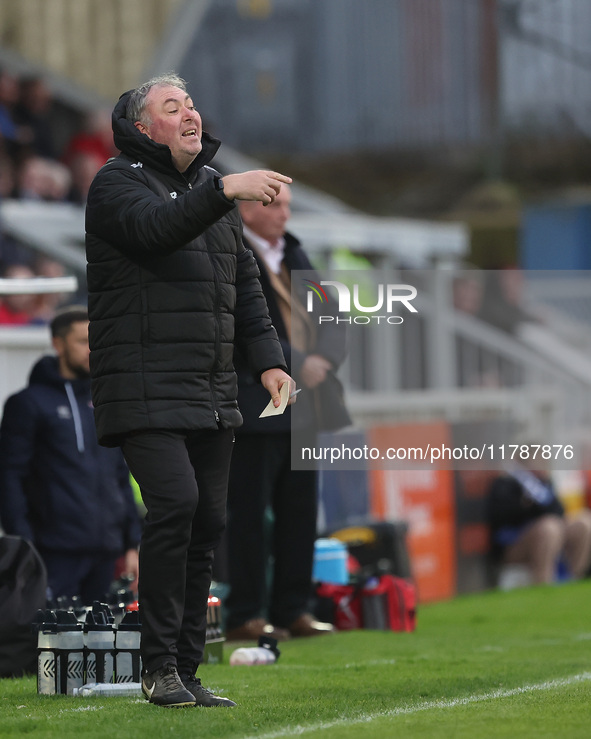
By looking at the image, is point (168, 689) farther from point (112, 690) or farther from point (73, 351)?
point (73, 351)

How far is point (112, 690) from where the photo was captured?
571cm

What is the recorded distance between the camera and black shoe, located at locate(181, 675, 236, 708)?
5285 millimetres

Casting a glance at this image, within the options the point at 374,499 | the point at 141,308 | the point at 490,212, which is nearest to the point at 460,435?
the point at 374,499

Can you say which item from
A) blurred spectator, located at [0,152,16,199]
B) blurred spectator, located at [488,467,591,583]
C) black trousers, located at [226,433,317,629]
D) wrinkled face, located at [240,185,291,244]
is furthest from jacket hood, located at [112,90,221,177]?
blurred spectator, located at [0,152,16,199]

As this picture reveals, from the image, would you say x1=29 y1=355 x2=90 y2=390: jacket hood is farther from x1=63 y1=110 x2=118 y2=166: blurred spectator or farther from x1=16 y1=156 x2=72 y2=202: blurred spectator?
x1=63 y1=110 x2=118 y2=166: blurred spectator

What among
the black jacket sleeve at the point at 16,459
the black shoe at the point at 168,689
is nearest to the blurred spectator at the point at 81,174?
the black jacket sleeve at the point at 16,459

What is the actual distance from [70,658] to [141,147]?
189cm

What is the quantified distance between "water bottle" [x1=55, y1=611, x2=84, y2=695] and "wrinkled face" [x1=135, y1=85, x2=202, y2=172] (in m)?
1.80

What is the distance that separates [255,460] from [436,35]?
87.4ft

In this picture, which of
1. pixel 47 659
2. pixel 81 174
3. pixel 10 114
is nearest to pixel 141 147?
pixel 47 659

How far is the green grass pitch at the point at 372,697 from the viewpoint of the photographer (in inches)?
193

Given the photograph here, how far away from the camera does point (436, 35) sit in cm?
3334

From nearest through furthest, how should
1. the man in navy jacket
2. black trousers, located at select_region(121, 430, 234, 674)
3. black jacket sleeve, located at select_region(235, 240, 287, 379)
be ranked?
black trousers, located at select_region(121, 430, 234, 674)
black jacket sleeve, located at select_region(235, 240, 287, 379)
the man in navy jacket

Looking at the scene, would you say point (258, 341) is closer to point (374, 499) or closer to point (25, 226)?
point (374, 499)
